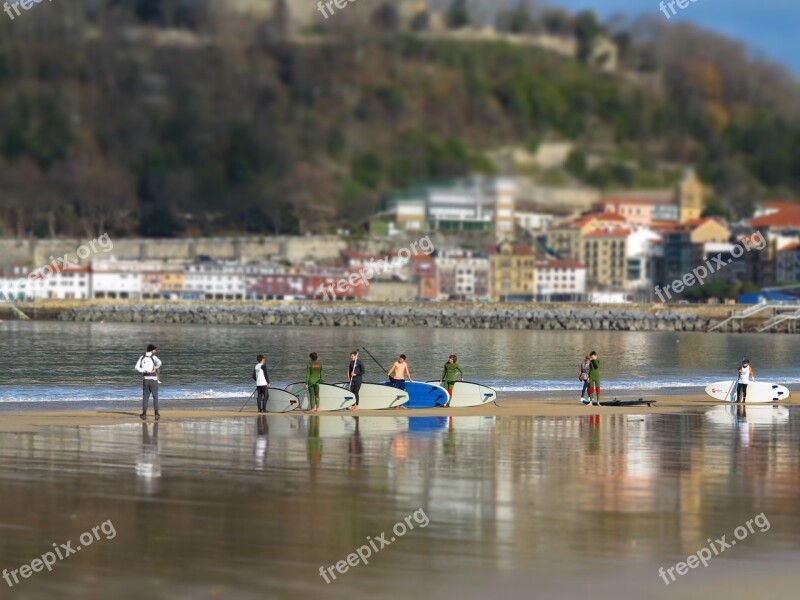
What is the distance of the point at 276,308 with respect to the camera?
100125 millimetres

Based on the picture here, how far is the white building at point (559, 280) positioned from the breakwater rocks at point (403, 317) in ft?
71.2

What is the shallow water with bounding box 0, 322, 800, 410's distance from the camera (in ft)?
100

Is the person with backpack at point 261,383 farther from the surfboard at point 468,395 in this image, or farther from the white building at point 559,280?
the white building at point 559,280

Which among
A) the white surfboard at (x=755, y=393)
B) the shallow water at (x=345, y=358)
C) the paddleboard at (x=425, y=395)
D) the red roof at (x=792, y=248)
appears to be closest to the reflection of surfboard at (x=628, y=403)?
the white surfboard at (x=755, y=393)

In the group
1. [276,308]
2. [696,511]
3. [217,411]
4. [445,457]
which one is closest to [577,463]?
[445,457]

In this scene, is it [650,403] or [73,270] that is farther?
[73,270]

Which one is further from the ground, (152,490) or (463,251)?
(463,251)

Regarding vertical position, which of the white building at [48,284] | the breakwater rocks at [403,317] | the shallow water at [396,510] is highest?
the white building at [48,284]

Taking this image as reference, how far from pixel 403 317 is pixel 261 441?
252 feet

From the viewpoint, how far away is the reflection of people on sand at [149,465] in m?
12.9

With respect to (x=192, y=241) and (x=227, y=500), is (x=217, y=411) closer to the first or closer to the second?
(x=227, y=500)

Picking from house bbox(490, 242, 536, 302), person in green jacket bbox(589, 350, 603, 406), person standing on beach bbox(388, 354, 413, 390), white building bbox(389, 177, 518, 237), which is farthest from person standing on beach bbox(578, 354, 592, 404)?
house bbox(490, 242, 536, 302)

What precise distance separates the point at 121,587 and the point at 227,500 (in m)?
2.95

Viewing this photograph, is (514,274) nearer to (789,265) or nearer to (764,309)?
(789,265)
